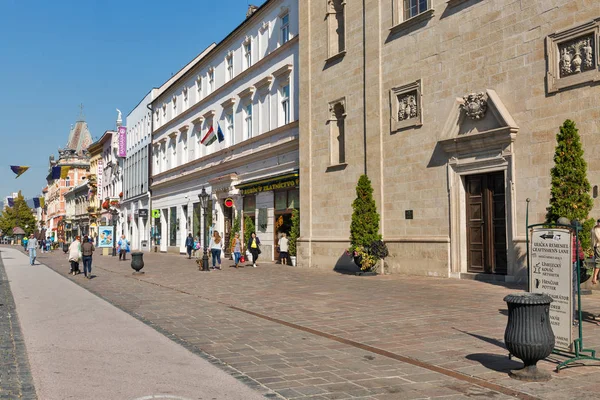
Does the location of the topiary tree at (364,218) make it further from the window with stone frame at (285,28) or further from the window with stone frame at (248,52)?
the window with stone frame at (248,52)

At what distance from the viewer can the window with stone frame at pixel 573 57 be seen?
13852 mm

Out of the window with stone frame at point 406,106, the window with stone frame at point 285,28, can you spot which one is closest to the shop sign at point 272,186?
the window with stone frame at point 285,28

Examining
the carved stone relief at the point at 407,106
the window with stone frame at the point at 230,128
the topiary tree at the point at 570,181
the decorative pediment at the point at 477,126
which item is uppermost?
the window with stone frame at the point at 230,128

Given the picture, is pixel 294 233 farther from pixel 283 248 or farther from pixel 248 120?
pixel 248 120

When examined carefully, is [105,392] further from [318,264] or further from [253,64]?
[253,64]

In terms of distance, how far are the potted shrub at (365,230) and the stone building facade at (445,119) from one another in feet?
1.18

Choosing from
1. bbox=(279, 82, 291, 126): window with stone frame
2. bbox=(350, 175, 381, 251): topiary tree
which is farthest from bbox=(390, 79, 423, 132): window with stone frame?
bbox=(279, 82, 291, 126): window with stone frame

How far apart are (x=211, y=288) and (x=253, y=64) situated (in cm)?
1745

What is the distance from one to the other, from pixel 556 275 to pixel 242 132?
2706 cm

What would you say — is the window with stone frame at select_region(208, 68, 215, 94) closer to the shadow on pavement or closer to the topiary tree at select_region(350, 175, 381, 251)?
the topiary tree at select_region(350, 175, 381, 251)

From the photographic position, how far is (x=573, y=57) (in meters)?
14.4

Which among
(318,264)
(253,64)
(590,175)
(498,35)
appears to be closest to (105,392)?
(590,175)

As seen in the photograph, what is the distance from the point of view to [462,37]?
17.5 m

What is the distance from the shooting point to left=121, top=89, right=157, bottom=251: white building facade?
53.2m
